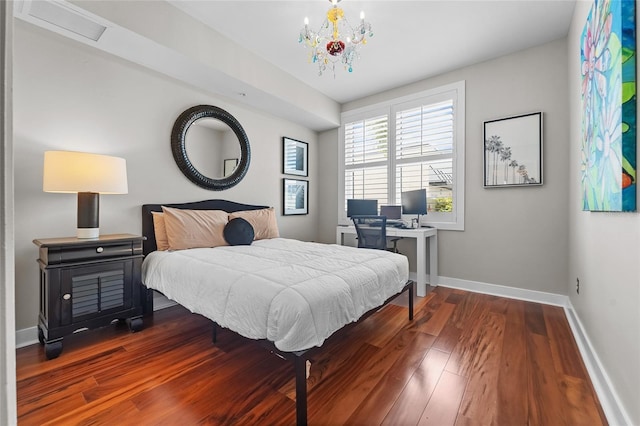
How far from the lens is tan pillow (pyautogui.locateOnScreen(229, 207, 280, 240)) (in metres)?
3.29

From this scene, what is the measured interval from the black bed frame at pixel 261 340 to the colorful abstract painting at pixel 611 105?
1.44 metres

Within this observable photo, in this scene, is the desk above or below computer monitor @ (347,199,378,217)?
below

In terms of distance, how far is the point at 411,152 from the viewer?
3.80 metres

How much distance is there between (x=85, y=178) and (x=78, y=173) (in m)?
0.05

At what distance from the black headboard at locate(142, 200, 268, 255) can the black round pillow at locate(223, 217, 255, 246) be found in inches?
14.6

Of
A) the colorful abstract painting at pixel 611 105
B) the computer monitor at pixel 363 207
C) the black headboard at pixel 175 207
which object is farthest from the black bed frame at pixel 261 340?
the colorful abstract painting at pixel 611 105

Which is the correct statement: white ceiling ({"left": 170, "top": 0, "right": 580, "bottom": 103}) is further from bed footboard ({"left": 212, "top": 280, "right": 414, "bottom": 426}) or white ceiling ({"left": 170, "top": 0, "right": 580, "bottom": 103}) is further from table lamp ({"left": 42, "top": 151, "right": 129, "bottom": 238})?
bed footboard ({"left": 212, "top": 280, "right": 414, "bottom": 426})

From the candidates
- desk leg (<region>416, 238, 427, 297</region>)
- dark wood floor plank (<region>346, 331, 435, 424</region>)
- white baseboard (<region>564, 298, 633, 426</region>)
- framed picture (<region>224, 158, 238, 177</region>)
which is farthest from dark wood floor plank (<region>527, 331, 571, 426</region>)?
framed picture (<region>224, 158, 238, 177</region>)

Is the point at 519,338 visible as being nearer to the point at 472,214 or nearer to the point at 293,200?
the point at 472,214

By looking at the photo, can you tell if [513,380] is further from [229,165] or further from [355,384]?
[229,165]

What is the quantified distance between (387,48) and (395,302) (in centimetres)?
275

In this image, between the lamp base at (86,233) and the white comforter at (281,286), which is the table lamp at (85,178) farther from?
the white comforter at (281,286)

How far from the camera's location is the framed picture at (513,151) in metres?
2.88

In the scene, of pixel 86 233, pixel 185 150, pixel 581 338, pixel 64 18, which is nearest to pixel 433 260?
pixel 581 338
